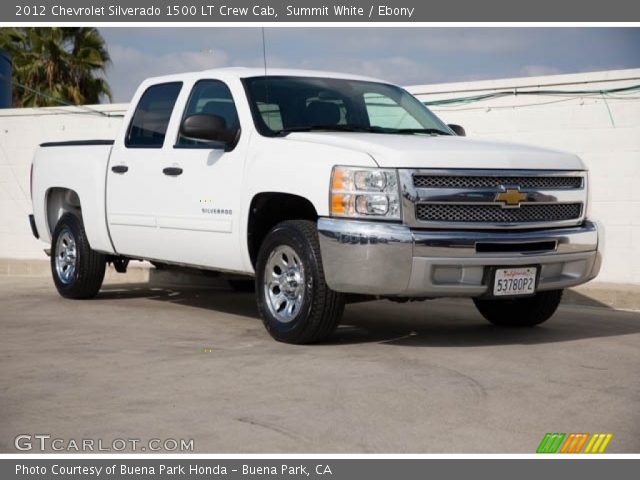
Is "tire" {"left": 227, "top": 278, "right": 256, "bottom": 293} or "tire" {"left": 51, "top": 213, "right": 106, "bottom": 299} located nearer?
"tire" {"left": 51, "top": 213, "right": 106, "bottom": 299}

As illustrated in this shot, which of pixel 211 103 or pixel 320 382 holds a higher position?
pixel 211 103

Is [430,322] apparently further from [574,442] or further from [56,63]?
[56,63]

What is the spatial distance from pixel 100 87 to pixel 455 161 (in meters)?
27.6

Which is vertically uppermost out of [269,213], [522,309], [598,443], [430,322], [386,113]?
[386,113]

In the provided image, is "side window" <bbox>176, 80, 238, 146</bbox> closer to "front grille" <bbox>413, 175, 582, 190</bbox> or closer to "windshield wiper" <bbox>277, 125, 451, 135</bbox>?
"windshield wiper" <bbox>277, 125, 451, 135</bbox>

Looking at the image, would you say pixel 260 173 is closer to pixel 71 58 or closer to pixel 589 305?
pixel 589 305

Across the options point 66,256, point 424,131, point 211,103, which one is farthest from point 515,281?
point 66,256

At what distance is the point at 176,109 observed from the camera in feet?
28.4

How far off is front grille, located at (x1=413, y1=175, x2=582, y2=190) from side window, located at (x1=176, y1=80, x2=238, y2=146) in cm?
184

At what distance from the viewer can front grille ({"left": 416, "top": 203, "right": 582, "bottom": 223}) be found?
22.3ft

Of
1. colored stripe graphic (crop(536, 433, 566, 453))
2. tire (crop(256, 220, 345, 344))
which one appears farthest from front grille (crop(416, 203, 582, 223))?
colored stripe graphic (crop(536, 433, 566, 453))

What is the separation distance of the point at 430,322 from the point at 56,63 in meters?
25.7

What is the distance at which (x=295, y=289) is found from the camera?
23.9ft
